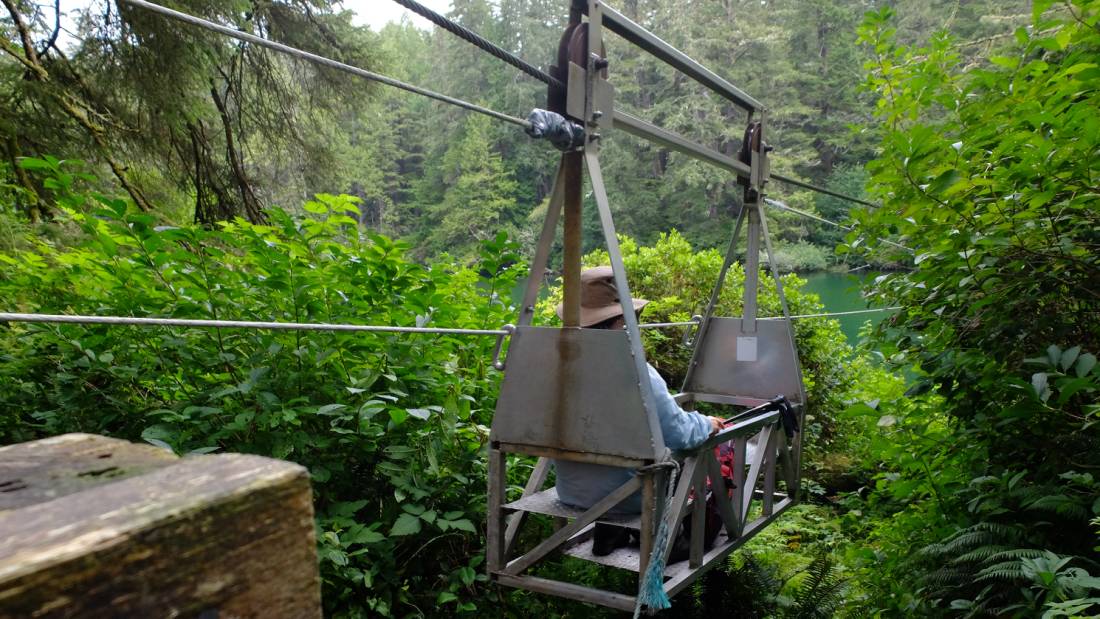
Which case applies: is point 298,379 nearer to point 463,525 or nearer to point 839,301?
point 463,525

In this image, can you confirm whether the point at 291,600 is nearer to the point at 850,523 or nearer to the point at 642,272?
the point at 850,523

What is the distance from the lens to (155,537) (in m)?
0.71

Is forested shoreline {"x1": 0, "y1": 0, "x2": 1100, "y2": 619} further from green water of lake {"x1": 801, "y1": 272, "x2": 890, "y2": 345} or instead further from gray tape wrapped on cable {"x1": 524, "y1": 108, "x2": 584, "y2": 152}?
green water of lake {"x1": 801, "y1": 272, "x2": 890, "y2": 345}

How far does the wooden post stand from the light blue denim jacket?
190cm

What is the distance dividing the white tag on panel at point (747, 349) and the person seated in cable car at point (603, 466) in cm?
133

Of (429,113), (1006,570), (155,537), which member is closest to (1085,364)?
(1006,570)

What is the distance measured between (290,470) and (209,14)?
5772 mm

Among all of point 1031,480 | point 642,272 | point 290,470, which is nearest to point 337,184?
point 642,272

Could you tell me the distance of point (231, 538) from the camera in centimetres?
77

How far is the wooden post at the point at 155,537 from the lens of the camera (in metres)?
0.65

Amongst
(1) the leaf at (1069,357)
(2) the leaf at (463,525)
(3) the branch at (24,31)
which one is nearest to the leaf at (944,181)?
(1) the leaf at (1069,357)

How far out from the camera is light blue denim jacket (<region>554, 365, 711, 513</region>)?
8.70 feet

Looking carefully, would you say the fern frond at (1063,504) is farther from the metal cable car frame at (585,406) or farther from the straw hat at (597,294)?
the straw hat at (597,294)

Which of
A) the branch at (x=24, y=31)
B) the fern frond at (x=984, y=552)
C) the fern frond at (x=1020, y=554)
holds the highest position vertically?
the branch at (x=24, y=31)
